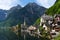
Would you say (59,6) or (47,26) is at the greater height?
(59,6)

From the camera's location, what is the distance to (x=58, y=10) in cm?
13950

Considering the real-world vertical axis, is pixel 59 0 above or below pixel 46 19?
above

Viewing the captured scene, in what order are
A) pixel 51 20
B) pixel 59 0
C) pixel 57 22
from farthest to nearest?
pixel 59 0
pixel 51 20
pixel 57 22

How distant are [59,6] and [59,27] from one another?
51.3 meters

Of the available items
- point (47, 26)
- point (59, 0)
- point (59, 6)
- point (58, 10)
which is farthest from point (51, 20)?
point (59, 0)

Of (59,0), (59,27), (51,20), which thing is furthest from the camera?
(59,0)

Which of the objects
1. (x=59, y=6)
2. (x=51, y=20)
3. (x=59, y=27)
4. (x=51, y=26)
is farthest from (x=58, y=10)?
(x=59, y=27)

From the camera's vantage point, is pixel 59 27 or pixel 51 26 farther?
pixel 51 26

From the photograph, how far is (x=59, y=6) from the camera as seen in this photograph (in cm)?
14788

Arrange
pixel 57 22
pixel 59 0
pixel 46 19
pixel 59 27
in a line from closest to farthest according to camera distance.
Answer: pixel 59 27, pixel 57 22, pixel 46 19, pixel 59 0

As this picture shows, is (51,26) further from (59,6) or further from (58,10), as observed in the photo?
(59,6)

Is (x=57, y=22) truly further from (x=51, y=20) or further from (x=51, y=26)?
(x=51, y=20)

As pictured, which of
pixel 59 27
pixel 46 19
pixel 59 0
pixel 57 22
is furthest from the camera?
pixel 59 0

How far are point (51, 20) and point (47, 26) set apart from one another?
A: 6671 millimetres
